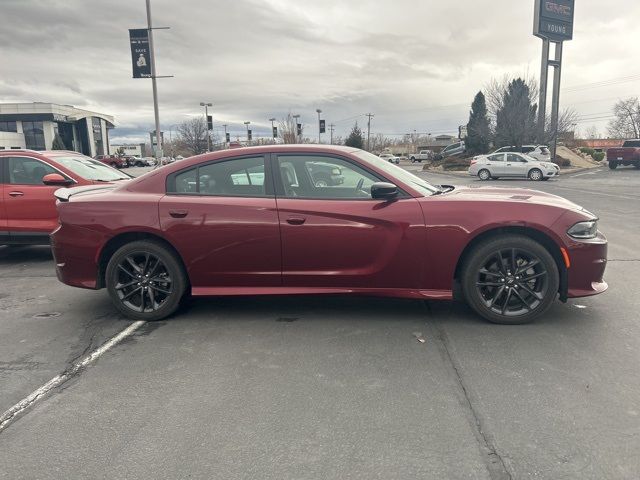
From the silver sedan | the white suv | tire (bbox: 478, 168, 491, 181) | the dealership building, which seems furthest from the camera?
the dealership building

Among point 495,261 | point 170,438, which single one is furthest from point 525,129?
point 170,438

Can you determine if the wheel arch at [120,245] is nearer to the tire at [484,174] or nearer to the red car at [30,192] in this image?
the red car at [30,192]

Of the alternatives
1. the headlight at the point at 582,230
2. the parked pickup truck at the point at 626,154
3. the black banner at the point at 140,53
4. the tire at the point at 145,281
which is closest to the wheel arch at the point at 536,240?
the headlight at the point at 582,230

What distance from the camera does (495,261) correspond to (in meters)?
4.05

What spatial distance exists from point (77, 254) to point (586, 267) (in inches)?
177

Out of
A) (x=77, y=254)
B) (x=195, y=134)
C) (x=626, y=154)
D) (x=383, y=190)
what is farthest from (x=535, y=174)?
(x=195, y=134)

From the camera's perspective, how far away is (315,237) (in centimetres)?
406

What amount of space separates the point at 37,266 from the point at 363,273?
17.7ft

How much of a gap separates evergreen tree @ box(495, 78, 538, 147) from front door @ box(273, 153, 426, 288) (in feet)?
125

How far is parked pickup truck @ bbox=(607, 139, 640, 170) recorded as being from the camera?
102 ft

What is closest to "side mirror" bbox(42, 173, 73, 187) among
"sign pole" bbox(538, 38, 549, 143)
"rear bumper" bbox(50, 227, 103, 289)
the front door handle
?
"rear bumper" bbox(50, 227, 103, 289)

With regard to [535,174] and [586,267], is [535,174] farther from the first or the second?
[586,267]

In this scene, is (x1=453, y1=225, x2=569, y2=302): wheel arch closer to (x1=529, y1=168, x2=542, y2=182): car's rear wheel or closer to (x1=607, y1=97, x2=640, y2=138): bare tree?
(x1=529, y1=168, x2=542, y2=182): car's rear wheel

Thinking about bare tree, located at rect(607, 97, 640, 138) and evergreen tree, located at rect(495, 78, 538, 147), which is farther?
bare tree, located at rect(607, 97, 640, 138)
